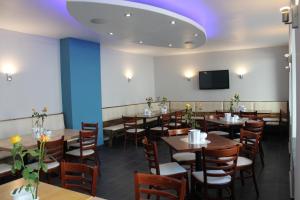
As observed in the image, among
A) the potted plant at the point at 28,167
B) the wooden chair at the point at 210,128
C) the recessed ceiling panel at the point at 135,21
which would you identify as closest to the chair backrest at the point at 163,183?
the potted plant at the point at 28,167

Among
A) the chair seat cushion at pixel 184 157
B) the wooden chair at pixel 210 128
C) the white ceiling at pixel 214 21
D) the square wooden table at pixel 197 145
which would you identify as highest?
the white ceiling at pixel 214 21

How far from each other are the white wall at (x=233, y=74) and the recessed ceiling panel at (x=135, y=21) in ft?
11.1

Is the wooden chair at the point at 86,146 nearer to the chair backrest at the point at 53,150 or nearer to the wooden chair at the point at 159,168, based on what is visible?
the chair backrest at the point at 53,150

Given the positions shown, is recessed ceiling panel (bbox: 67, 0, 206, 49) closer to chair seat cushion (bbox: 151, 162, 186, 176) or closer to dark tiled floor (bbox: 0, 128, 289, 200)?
chair seat cushion (bbox: 151, 162, 186, 176)

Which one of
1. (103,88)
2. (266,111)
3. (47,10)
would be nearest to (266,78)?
(266,111)

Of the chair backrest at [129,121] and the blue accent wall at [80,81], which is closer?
the blue accent wall at [80,81]

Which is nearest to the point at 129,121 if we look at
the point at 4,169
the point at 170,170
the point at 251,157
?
the point at 4,169

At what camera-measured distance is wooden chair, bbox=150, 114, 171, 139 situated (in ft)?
22.5

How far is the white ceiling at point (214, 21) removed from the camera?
12.6ft

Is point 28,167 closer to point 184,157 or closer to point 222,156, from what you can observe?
point 222,156

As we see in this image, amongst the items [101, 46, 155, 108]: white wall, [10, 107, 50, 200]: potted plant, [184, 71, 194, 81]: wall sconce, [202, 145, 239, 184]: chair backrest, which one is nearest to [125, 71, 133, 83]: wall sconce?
[101, 46, 155, 108]: white wall

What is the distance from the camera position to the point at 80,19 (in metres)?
3.95

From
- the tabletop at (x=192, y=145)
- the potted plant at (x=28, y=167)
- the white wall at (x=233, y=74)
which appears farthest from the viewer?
the white wall at (x=233, y=74)

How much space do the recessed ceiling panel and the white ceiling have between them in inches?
16.7
